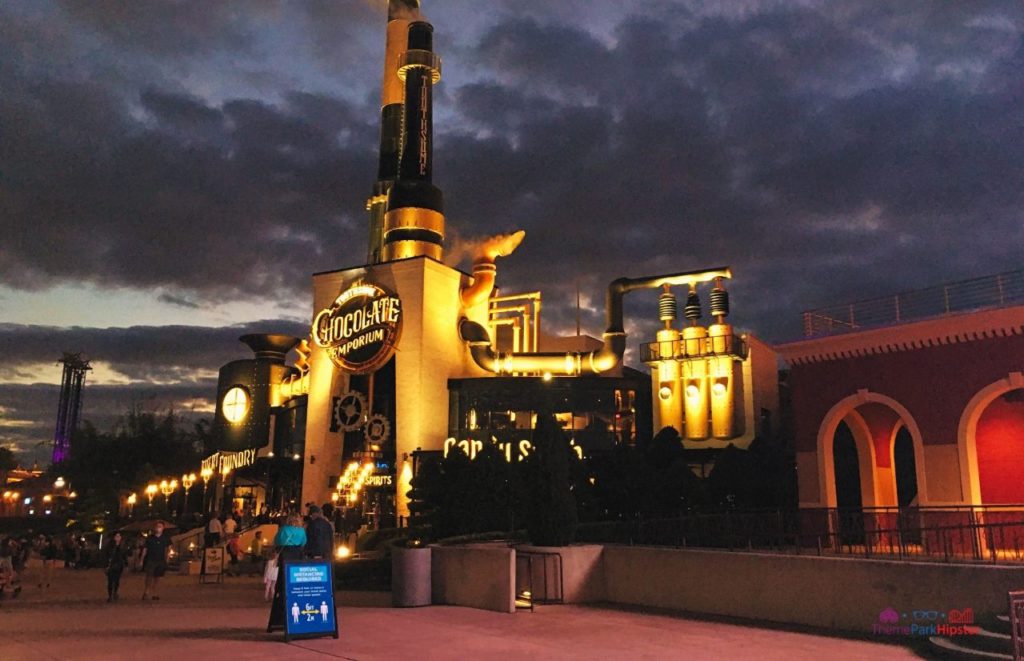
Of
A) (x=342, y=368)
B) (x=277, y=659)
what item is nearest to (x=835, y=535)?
(x=277, y=659)

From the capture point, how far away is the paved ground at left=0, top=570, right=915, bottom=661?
33.9 feet

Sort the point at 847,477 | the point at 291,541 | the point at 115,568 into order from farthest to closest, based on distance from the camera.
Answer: the point at 847,477
the point at 115,568
the point at 291,541

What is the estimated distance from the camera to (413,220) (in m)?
46.6

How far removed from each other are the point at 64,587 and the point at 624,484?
19.7m

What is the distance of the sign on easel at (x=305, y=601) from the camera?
1105 centimetres

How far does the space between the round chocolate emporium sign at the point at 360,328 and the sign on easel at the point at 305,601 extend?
28.1 meters

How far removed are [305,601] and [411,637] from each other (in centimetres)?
174

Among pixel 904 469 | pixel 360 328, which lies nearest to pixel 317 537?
pixel 360 328

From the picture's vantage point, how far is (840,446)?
3219 centimetres

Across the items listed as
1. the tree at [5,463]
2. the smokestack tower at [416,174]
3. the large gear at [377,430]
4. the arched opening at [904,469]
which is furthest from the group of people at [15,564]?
the tree at [5,463]

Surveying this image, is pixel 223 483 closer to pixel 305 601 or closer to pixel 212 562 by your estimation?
pixel 212 562

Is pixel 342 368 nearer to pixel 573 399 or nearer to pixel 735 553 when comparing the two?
pixel 573 399

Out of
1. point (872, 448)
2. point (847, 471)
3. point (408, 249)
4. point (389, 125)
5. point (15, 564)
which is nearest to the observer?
point (15, 564)

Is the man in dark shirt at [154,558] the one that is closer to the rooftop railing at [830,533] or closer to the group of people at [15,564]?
the group of people at [15,564]
